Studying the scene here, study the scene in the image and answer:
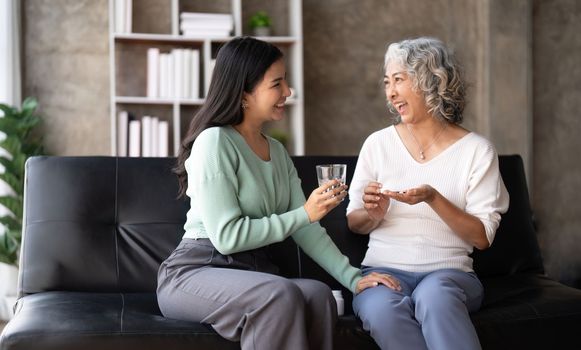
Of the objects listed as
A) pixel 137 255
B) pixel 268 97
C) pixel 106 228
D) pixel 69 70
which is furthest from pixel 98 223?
pixel 69 70

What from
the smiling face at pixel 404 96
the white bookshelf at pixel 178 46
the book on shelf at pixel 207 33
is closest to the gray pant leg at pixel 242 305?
the smiling face at pixel 404 96

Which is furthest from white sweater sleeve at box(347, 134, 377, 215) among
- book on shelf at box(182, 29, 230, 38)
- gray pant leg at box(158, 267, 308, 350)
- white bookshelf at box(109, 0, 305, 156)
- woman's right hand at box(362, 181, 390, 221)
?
book on shelf at box(182, 29, 230, 38)

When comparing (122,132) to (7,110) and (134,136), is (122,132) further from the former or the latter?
(7,110)

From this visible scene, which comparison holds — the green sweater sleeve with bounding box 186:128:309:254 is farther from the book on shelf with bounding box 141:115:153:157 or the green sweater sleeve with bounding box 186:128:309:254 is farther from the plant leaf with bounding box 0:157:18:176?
the book on shelf with bounding box 141:115:153:157

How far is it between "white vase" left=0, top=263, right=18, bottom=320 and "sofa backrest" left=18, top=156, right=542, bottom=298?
2.05 m

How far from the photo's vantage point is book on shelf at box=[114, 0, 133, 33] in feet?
15.5

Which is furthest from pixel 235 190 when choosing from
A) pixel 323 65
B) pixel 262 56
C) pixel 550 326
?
pixel 323 65

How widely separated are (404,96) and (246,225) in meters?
0.76

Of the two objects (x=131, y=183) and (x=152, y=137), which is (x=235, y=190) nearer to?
(x=131, y=183)

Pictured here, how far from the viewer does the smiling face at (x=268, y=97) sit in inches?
98.2

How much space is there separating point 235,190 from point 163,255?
0.53 meters

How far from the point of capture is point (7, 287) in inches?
182

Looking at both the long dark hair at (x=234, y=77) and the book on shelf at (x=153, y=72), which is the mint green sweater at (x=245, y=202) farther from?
the book on shelf at (x=153, y=72)

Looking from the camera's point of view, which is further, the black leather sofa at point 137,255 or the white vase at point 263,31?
the white vase at point 263,31
